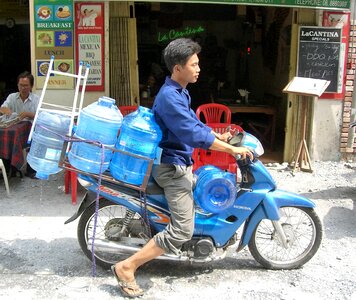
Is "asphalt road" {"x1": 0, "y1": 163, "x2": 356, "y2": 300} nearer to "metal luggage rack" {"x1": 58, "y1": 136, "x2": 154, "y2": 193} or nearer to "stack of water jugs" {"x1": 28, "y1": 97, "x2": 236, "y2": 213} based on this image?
"stack of water jugs" {"x1": 28, "y1": 97, "x2": 236, "y2": 213}

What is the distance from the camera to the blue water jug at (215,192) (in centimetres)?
363

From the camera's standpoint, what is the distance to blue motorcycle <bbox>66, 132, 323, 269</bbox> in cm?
367

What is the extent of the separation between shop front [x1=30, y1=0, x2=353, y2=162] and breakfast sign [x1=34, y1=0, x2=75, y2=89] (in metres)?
0.02

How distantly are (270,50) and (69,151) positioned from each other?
25.1 feet

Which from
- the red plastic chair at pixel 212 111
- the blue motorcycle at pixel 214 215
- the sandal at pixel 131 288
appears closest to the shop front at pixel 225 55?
the red plastic chair at pixel 212 111

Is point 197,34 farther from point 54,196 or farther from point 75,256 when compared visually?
point 75,256

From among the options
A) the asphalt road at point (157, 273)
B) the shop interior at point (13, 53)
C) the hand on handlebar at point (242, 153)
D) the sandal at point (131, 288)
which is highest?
the shop interior at point (13, 53)

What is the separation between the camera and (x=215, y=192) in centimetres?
365

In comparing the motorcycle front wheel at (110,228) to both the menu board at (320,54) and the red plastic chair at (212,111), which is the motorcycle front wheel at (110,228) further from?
the menu board at (320,54)

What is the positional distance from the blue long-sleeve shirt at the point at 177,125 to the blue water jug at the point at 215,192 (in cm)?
24

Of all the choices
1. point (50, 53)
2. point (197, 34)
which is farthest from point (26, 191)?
point (197, 34)

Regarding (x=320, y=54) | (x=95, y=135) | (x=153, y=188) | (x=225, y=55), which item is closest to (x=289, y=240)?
(x=153, y=188)

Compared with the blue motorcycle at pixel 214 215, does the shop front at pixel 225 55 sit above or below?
above

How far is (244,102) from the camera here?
889 centimetres
